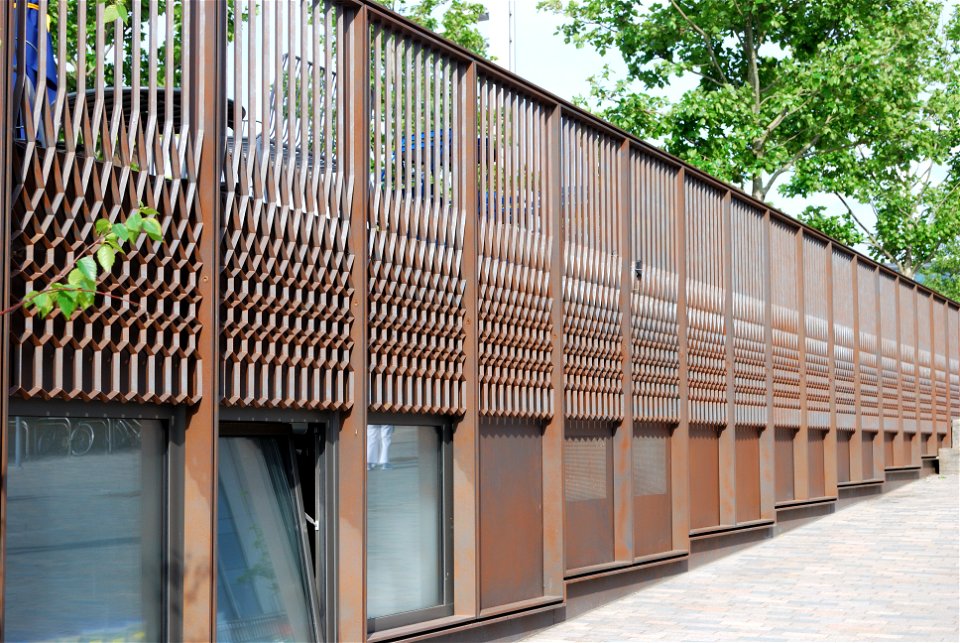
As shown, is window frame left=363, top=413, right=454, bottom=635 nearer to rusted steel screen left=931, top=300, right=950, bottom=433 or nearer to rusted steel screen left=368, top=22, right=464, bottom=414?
rusted steel screen left=368, top=22, right=464, bottom=414

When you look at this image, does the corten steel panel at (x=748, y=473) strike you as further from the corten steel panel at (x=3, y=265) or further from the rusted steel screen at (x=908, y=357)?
the corten steel panel at (x=3, y=265)

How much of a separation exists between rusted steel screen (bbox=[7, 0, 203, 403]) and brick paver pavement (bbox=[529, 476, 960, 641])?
4.61 metres

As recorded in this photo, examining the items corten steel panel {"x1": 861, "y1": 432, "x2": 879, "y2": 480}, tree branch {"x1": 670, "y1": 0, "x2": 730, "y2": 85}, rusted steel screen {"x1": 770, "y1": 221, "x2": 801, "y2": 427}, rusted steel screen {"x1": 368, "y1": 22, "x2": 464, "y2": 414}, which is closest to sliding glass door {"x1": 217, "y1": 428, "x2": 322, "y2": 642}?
rusted steel screen {"x1": 368, "y1": 22, "x2": 464, "y2": 414}

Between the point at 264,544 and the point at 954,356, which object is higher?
the point at 954,356

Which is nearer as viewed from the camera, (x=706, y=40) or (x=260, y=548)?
(x=260, y=548)

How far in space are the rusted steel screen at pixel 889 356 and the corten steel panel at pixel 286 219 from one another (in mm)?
15682

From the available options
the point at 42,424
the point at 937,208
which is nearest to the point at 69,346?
the point at 42,424

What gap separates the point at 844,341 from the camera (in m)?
19.6

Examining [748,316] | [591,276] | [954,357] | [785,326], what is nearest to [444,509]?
[591,276]

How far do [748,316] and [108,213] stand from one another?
1057 cm

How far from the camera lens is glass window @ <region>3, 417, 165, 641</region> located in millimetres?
5602

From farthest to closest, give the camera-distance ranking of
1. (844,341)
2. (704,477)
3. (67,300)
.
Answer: (844,341) → (704,477) → (67,300)

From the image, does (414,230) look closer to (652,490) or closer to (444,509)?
(444,509)

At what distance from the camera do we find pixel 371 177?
7984mm
